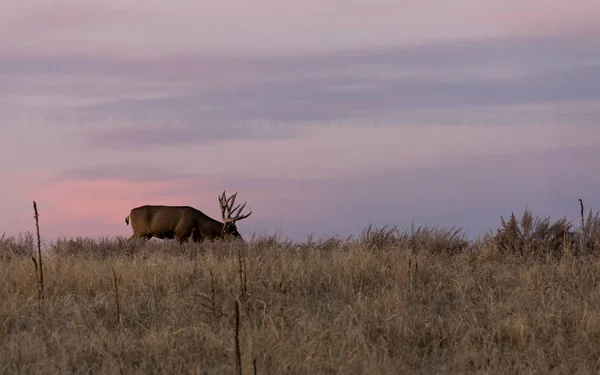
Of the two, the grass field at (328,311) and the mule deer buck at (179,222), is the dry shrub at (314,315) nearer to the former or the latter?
the grass field at (328,311)

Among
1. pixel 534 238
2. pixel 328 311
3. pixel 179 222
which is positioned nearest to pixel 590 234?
pixel 534 238

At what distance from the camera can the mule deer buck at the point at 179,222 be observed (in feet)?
72.9

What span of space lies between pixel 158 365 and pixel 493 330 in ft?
10.5

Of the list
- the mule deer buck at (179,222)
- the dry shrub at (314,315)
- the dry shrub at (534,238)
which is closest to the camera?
the dry shrub at (314,315)

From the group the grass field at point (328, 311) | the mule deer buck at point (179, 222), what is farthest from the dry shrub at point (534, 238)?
the mule deer buck at point (179, 222)

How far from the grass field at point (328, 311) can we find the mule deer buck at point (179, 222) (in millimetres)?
9509

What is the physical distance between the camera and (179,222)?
2252cm

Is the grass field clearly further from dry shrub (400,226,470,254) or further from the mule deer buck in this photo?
the mule deer buck

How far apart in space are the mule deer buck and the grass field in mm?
9509

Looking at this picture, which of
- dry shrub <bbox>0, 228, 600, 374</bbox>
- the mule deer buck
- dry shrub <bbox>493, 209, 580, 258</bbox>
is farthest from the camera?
the mule deer buck

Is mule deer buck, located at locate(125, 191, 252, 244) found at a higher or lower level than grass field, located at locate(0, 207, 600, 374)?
higher

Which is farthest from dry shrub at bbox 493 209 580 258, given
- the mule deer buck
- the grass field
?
the mule deer buck

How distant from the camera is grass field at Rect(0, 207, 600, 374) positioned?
24.6 feet

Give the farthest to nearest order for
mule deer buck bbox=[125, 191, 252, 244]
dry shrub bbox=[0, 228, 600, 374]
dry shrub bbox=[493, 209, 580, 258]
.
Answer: mule deer buck bbox=[125, 191, 252, 244] < dry shrub bbox=[493, 209, 580, 258] < dry shrub bbox=[0, 228, 600, 374]
